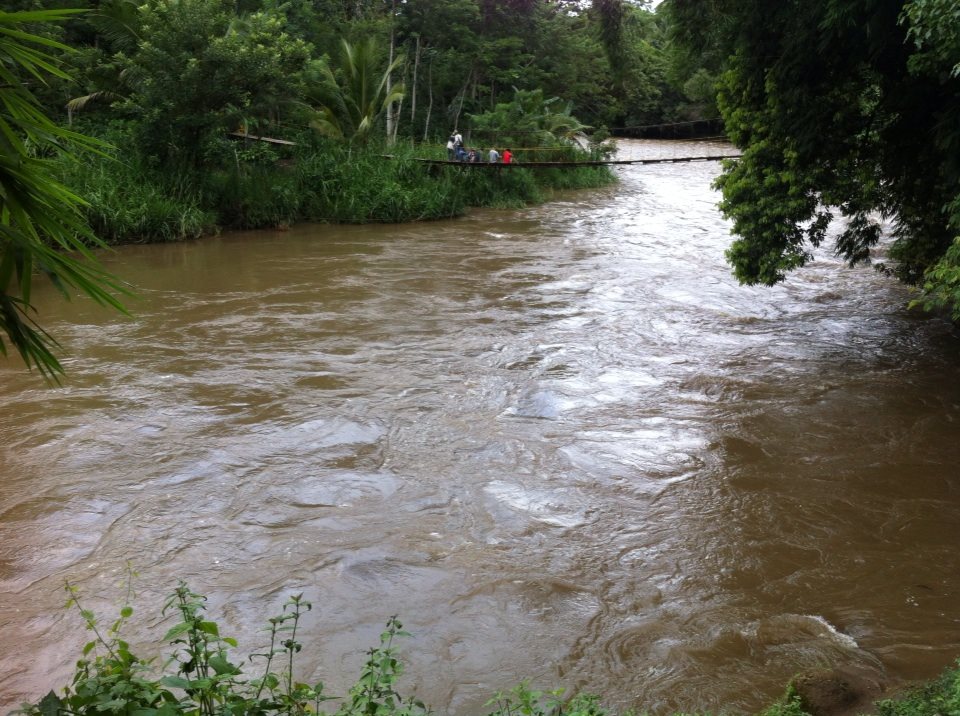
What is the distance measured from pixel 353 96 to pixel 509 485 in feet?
47.7

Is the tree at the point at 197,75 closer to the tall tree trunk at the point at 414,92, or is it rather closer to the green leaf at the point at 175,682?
the tall tree trunk at the point at 414,92

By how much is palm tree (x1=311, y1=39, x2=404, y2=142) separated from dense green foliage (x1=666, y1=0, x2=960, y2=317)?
1090cm

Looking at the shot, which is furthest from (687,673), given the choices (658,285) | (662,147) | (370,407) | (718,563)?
(662,147)

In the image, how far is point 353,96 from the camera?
62.5ft

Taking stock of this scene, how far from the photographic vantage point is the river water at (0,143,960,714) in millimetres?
4574

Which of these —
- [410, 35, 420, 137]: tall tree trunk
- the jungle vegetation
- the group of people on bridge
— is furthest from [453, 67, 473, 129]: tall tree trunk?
the group of people on bridge

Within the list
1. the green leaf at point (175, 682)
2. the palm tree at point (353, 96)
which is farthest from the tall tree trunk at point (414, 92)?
the green leaf at point (175, 682)

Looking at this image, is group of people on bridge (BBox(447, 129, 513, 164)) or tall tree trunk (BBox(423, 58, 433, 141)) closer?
group of people on bridge (BBox(447, 129, 513, 164))

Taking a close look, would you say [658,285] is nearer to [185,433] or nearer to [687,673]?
[185,433]

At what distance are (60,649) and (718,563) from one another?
368 cm

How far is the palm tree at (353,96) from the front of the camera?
60.7ft

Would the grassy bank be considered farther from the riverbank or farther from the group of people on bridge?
the group of people on bridge

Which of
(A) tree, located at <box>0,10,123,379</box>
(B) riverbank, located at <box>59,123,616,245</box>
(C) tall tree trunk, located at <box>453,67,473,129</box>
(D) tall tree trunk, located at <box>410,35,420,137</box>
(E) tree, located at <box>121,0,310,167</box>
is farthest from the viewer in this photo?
(C) tall tree trunk, located at <box>453,67,473,129</box>

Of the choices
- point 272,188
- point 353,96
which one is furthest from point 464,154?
point 272,188
